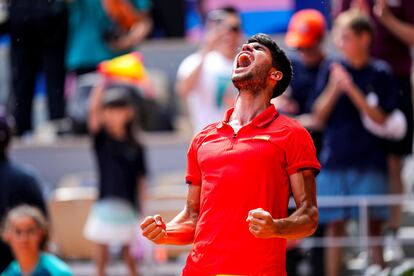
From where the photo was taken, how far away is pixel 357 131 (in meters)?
8.16

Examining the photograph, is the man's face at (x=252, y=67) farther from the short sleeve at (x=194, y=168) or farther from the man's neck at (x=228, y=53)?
the man's neck at (x=228, y=53)

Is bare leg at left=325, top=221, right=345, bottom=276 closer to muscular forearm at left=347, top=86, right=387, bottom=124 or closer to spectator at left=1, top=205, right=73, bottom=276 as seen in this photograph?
muscular forearm at left=347, top=86, right=387, bottom=124

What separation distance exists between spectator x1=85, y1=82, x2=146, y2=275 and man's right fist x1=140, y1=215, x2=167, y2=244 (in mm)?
4720

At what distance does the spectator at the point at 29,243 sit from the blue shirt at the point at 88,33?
327cm

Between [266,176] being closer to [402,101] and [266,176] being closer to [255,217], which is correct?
[255,217]

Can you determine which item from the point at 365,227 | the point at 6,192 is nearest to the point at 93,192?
the point at 6,192

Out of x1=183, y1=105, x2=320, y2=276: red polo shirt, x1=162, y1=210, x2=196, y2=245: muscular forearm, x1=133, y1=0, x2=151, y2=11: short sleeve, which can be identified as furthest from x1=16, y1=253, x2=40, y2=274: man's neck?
x1=133, y1=0, x2=151, y2=11: short sleeve

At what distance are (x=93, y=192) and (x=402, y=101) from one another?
111 inches

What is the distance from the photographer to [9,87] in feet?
37.3

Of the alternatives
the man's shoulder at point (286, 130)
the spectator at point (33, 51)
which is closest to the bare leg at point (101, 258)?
the spectator at point (33, 51)

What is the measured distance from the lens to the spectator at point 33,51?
1059cm

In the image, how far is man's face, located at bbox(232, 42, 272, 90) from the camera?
387 centimetres

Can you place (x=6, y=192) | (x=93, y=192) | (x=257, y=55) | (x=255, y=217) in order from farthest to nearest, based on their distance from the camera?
(x=93, y=192)
(x=6, y=192)
(x=257, y=55)
(x=255, y=217)

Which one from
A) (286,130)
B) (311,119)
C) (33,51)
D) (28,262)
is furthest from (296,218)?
(33,51)
